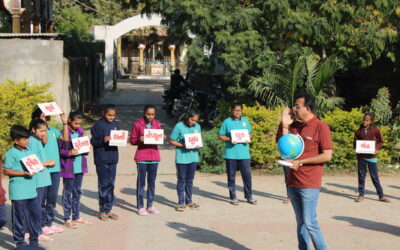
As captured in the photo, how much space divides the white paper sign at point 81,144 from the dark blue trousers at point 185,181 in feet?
5.86

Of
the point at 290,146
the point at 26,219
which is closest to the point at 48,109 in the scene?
the point at 26,219

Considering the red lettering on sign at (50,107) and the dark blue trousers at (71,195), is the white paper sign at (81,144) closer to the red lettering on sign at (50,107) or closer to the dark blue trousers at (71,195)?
the dark blue trousers at (71,195)

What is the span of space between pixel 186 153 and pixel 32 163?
10.5ft

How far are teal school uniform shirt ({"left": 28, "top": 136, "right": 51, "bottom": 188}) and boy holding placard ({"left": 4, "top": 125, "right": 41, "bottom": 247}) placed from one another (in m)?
0.16

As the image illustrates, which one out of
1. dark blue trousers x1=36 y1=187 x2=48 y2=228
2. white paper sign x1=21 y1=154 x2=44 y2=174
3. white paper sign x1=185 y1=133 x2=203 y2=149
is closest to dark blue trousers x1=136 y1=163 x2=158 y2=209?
white paper sign x1=185 y1=133 x2=203 y2=149

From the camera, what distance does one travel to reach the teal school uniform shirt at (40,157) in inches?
312

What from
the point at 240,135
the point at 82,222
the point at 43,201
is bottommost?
the point at 82,222

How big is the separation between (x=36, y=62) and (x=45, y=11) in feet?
40.4

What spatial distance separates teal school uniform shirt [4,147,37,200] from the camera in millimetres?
7566

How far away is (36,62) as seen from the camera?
17.5 meters

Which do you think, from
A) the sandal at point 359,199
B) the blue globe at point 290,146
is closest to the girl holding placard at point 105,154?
the blue globe at point 290,146

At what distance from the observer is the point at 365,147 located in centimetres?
1081

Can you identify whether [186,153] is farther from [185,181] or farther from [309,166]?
[309,166]

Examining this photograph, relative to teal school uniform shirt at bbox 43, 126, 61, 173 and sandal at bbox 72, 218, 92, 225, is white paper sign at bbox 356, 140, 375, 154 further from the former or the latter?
teal school uniform shirt at bbox 43, 126, 61, 173
